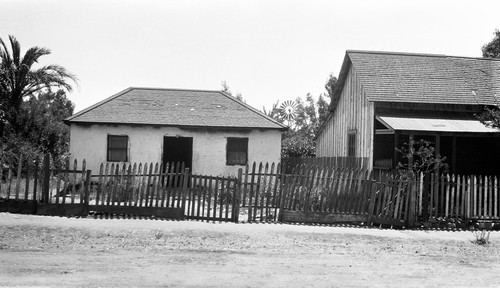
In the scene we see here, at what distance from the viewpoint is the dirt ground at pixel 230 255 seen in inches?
325

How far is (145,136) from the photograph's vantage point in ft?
75.2

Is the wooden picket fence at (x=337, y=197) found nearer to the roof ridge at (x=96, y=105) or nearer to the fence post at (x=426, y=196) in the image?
the fence post at (x=426, y=196)

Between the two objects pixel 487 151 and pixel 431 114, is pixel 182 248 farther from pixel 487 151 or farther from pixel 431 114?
pixel 487 151

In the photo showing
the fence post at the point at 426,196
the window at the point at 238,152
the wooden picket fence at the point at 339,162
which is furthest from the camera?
the window at the point at 238,152

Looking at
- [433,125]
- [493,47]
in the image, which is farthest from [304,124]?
[433,125]

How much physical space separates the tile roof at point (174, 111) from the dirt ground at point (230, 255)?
30.0 ft

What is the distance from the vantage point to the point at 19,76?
29.1 m

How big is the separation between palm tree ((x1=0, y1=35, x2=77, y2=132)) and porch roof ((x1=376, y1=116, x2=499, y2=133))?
18464mm

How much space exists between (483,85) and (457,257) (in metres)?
11.7

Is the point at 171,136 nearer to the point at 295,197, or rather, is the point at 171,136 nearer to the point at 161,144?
the point at 161,144

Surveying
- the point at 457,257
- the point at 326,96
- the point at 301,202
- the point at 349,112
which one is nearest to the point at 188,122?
the point at 349,112

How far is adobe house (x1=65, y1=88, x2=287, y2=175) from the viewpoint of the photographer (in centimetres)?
2280

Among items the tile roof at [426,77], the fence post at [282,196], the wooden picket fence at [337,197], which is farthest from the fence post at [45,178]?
the tile roof at [426,77]

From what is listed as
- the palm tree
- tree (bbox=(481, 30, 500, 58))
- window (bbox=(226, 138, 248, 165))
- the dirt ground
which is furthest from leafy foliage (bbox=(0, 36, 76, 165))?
tree (bbox=(481, 30, 500, 58))
